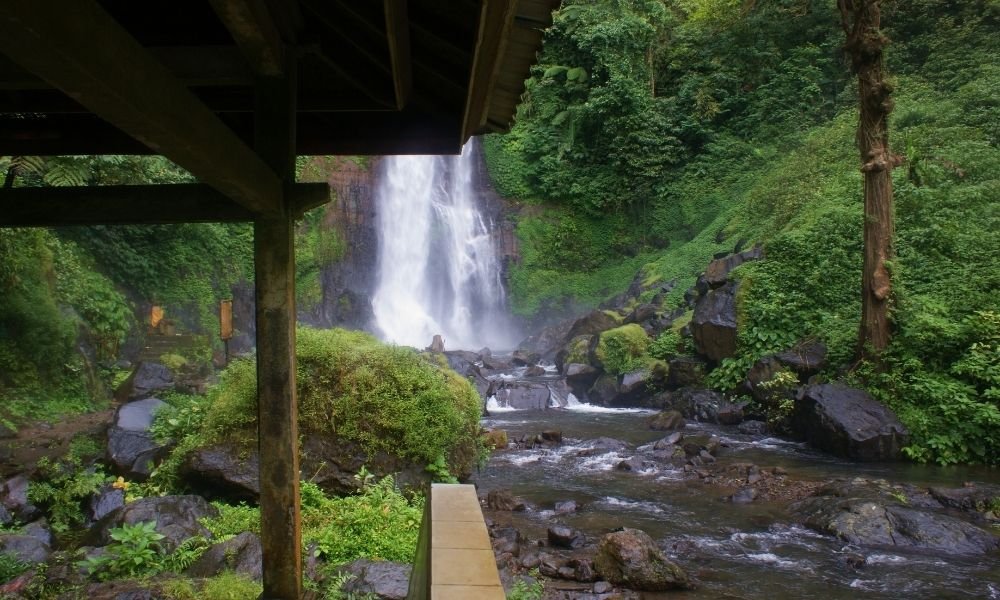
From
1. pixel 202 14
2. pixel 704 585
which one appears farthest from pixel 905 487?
pixel 202 14

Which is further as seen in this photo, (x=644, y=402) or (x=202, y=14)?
(x=644, y=402)

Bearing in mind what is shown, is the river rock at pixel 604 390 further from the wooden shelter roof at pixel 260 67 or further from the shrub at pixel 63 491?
the wooden shelter roof at pixel 260 67

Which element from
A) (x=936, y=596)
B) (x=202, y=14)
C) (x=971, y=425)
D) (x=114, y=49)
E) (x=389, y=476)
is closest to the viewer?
(x=114, y=49)

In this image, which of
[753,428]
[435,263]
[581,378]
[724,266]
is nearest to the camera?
[753,428]

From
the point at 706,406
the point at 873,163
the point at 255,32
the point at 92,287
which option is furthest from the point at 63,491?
→ the point at 873,163

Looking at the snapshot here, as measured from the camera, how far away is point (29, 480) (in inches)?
289

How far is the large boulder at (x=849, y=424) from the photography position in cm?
996

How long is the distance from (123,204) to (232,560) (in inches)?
111

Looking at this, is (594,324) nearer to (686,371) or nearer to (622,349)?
(622,349)

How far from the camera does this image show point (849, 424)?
10.2 meters

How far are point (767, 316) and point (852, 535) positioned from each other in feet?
22.5

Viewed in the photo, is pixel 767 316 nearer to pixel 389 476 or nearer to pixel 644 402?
pixel 644 402

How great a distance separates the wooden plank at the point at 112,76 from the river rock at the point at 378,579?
125 inches

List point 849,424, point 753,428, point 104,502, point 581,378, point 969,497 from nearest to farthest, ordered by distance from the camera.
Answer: point 104,502
point 969,497
point 849,424
point 753,428
point 581,378
